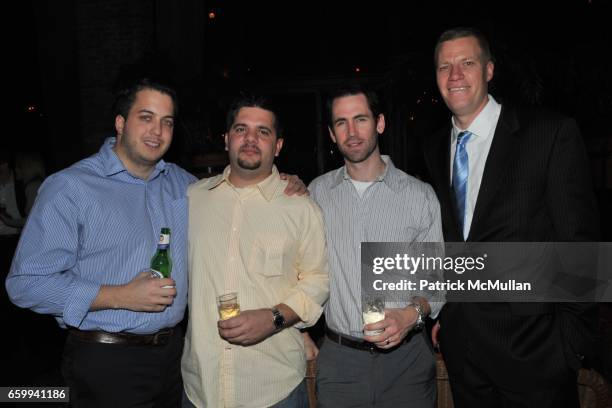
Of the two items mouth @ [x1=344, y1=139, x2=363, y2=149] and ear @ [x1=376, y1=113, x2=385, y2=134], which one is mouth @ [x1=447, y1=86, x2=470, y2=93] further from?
mouth @ [x1=344, y1=139, x2=363, y2=149]

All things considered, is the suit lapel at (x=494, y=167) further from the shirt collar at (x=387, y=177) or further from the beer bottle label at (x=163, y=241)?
the beer bottle label at (x=163, y=241)

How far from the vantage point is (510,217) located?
2.00 metres

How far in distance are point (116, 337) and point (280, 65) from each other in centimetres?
815

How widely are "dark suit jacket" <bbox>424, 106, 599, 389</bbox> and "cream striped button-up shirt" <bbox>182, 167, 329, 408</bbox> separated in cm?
69

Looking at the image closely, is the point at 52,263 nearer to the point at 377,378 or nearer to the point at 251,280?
the point at 251,280

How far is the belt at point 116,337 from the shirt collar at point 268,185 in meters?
0.71

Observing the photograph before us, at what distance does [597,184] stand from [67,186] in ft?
18.6

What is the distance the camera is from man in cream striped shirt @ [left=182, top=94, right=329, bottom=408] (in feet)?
6.53

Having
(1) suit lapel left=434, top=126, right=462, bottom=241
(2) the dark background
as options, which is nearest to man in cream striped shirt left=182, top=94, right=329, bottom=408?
(1) suit lapel left=434, top=126, right=462, bottom=241

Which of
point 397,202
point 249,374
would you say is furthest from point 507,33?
point 249,374

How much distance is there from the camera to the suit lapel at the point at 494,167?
79.7 inches

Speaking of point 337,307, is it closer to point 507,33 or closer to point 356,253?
point 356,253

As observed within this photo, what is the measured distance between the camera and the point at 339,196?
234 cm

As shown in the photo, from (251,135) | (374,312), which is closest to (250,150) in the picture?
(251,135)
